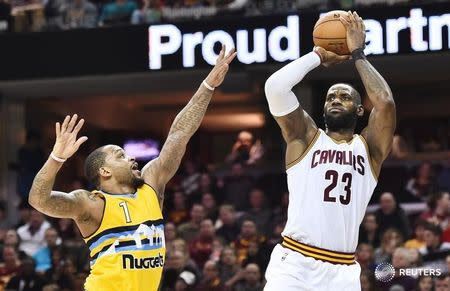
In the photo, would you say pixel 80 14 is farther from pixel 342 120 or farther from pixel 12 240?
pixel 342 120

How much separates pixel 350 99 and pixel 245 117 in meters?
15.2

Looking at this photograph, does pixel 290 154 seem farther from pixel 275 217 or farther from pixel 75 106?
pixel 75 106

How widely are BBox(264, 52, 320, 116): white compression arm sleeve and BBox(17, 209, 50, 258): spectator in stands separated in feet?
29.4

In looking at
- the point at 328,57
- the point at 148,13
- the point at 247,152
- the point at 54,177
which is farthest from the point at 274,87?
the point at 247,152

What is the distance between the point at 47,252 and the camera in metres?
14.9

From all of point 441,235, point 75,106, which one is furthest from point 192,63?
point 75,106

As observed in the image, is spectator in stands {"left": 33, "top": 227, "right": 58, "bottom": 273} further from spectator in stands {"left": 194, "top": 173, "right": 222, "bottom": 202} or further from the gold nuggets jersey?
the gold nuggets jersey

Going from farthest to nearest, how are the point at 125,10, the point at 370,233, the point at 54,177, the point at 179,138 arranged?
the point at 125,10, the point at 370,233, the point at 179,138, the point at 54,177

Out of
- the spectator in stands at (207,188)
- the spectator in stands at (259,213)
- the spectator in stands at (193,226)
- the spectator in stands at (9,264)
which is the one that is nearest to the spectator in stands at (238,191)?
the spectator in stands at (207,188)

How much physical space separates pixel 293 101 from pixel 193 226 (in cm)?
851

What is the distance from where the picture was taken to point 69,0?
55.9 ft

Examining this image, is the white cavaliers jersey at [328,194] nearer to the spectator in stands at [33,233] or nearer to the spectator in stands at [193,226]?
the spectator in stands at [193,226]

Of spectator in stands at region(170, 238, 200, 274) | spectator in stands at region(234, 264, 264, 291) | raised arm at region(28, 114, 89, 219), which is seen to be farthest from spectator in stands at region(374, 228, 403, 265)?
raised arm at region(28, 114, 89, 219)

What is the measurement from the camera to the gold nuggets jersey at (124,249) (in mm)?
6949
